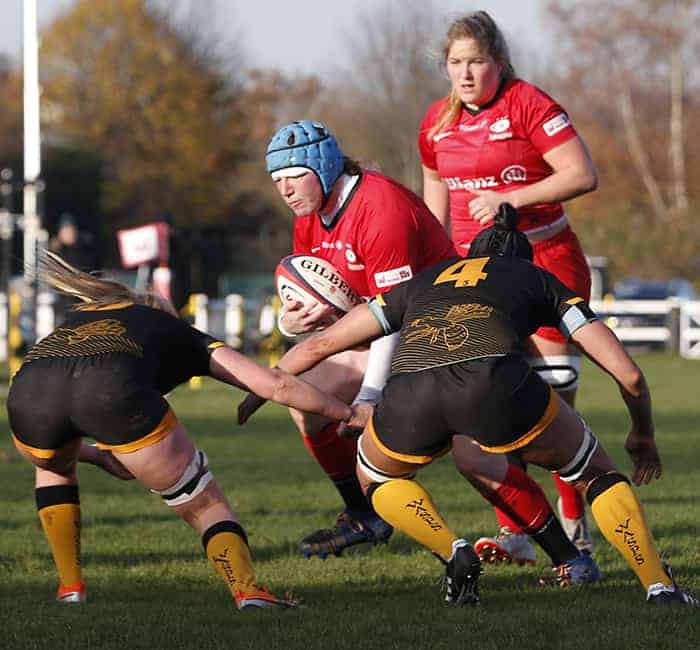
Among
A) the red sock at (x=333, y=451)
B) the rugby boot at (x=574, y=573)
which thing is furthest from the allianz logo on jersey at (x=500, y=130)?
the rugby boot at (x=574, y=573)

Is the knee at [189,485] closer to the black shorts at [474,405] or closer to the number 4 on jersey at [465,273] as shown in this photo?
the black shorts at [474,405]

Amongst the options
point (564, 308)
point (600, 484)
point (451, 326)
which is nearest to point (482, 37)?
point (564, 308)

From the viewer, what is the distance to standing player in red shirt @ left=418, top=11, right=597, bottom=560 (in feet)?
22.7

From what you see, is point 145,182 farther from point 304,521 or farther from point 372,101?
point 304,521

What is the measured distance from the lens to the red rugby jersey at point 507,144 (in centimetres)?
701

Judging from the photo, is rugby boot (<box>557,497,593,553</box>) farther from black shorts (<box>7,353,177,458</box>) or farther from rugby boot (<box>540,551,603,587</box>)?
black shorts (<box>7,353,177,458</box>)

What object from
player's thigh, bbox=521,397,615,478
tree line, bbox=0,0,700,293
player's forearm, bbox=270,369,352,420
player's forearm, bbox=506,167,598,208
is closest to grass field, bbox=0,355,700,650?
player's thigh, bbox=521,397,615,478

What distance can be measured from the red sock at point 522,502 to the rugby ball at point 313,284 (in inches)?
37.9

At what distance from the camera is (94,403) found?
5566 mm

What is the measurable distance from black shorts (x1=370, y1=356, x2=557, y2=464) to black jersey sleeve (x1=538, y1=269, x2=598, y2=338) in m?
0.24

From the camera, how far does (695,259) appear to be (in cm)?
4512

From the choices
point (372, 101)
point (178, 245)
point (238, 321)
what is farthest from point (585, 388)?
point (372, 101)

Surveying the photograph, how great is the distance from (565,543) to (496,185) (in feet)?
5.64

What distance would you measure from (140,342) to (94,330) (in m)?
0.18
